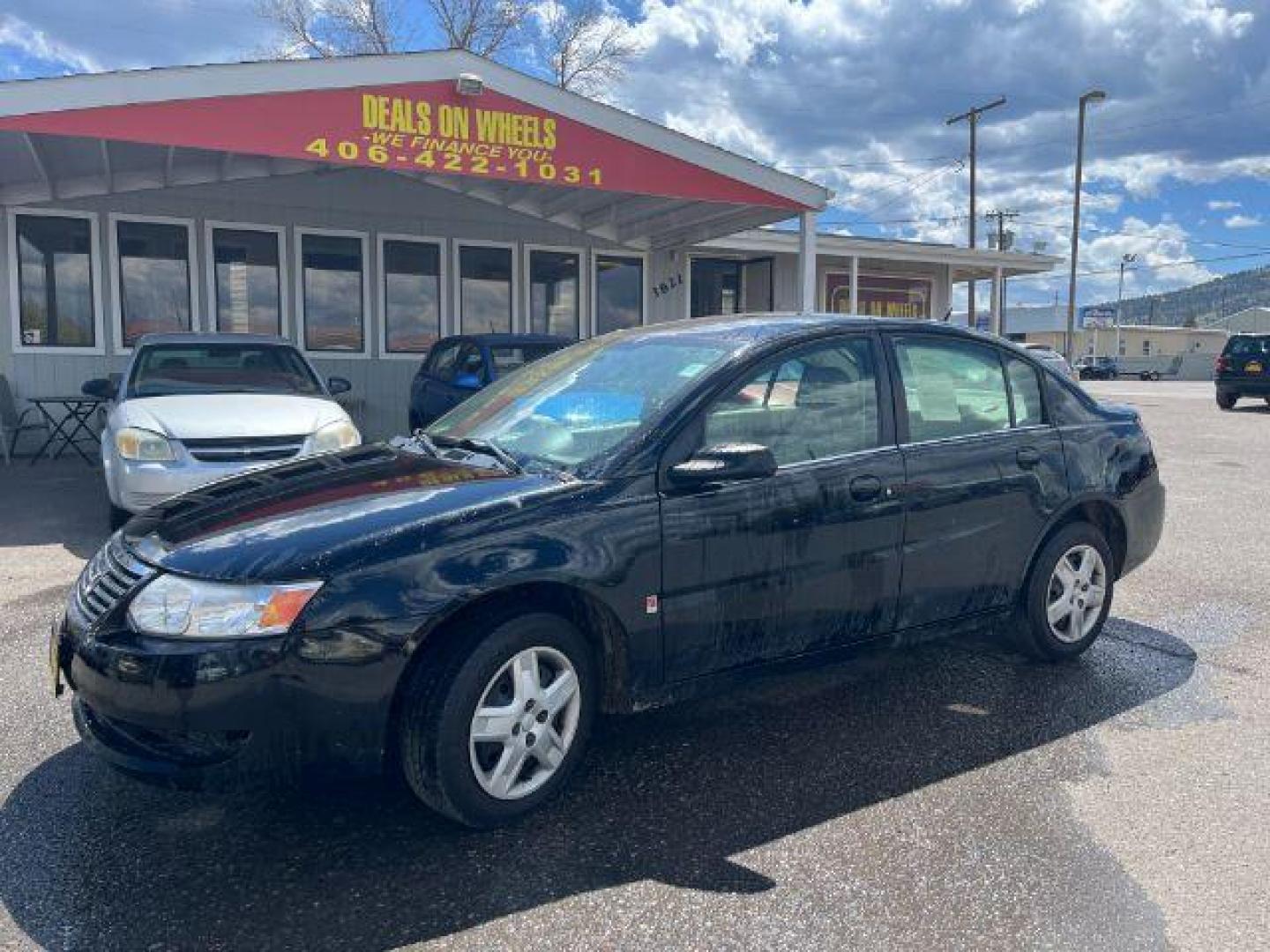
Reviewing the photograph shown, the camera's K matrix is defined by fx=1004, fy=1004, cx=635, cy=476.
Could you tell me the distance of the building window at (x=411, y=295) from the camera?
45.4 feet

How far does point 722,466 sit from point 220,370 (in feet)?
20.6

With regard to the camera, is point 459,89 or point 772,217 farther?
point 772,217

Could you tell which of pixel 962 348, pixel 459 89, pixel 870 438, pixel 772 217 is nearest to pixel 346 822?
pixel 870 438

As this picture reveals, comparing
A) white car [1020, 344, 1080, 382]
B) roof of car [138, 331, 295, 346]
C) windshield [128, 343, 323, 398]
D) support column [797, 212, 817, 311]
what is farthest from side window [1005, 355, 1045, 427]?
support column [797, 212, 817, 311]

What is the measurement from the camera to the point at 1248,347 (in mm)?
21828

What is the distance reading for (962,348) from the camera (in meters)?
4.37

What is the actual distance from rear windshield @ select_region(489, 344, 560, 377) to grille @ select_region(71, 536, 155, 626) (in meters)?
7.07

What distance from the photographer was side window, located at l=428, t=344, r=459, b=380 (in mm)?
10922

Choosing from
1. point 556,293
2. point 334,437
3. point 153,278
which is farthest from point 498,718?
point 556,293

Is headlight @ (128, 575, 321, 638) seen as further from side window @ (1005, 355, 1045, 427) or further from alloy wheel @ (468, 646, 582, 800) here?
side window @ (1005, 355, 1045, 427)

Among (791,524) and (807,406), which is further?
(807,406)

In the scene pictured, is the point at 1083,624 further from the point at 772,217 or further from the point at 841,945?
the point at 772,217

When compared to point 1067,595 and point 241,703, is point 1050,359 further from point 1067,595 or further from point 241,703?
point 241,703

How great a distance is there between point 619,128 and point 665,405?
Result: 7.64 meters
